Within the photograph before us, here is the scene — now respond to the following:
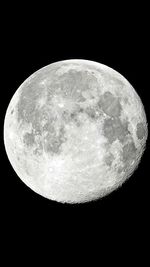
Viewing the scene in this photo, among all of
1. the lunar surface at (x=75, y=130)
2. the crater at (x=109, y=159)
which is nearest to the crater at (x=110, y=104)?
Answer: the lunar surface at (x=75, y=130)

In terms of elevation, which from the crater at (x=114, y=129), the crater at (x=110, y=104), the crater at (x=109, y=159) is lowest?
the crater at (x=109, y=159)

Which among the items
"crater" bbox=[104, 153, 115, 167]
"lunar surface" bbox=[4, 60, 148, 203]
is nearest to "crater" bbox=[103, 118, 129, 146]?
"lunar surface" bbox=[4, 60, 148, 203]

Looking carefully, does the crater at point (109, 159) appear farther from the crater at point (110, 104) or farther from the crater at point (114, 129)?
the crater at point (110, 104)

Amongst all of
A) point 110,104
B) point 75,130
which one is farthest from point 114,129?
point 75,130

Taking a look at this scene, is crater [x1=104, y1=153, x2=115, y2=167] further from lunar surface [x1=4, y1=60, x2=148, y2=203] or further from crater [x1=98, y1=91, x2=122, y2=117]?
crater [x1=98, y1=91, x2=122, y2=117]

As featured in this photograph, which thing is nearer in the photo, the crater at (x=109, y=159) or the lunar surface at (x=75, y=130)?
the lunar surface at (x=75, y=130)

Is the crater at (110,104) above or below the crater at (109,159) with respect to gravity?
above

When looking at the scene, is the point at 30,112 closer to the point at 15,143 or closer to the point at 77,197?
the point at 15,143

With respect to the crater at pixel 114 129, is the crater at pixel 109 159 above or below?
below

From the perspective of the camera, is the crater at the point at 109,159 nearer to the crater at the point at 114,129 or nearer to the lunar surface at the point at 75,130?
the lunar surface at the point at 75,130

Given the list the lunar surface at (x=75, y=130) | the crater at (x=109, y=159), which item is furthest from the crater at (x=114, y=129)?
the crater at (x=109, y=159)
